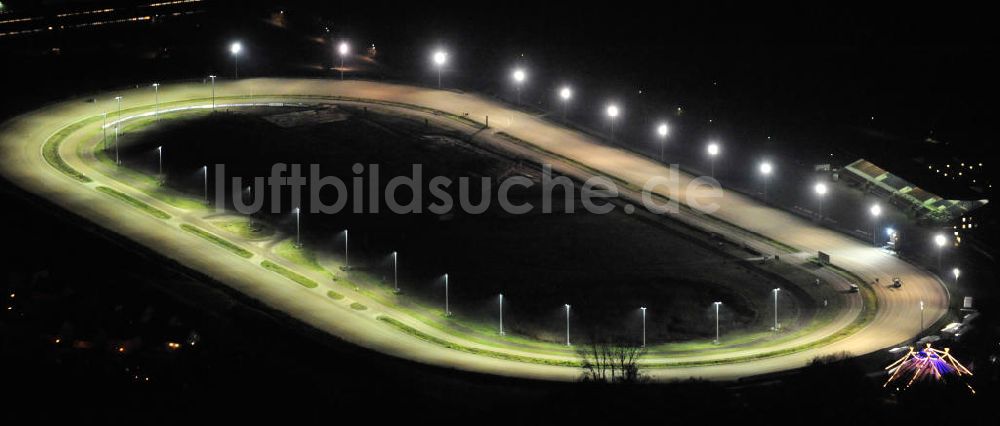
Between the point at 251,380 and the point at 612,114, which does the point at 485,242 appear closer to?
the point at 612,114

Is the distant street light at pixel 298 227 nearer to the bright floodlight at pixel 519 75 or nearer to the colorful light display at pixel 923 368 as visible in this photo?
the bright floodlight at pixel 519 75

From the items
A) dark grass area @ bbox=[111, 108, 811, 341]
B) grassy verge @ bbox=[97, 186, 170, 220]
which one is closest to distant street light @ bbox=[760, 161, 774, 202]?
dark grass area @ bbox=[111, 108, 811, 341]

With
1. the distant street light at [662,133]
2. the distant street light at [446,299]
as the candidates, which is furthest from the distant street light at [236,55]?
the distant street light at [446,299]

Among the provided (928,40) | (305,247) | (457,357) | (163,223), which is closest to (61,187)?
(163,223)

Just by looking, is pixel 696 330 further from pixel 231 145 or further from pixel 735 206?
pixel 231 145

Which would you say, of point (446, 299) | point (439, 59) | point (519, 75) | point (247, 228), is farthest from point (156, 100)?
point (446, 299)

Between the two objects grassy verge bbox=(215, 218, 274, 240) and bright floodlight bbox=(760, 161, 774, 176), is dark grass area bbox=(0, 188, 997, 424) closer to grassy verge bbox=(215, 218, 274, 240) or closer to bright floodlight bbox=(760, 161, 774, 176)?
grassy verge bbox=(215, 218, 274, 240)
